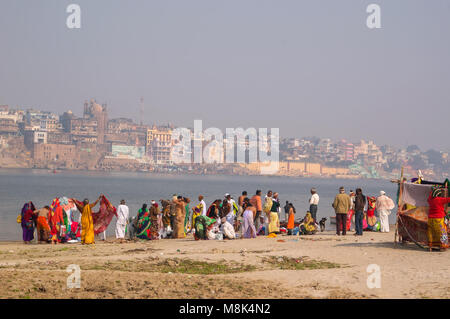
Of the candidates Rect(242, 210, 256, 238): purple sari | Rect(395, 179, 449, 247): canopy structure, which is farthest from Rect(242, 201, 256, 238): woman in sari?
Rect(395, 179, 449, 247): canopy structure

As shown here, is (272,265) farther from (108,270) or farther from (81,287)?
(81,287)

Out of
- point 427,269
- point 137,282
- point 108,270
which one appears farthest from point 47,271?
point 427,269

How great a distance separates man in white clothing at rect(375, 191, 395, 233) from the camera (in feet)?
59.9

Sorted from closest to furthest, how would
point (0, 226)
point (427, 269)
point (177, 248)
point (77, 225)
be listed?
1. point (427, 269)
2. point (177, 248)
3. point (77, 225)
4. point (0, 226)

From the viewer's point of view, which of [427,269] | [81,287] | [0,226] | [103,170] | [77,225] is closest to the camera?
[81,287]

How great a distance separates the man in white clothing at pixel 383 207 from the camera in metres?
18.2

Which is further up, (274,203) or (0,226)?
(274,203)

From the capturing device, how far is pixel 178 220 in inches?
703

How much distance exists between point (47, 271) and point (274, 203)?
26.5 ft

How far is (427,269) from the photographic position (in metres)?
10.5

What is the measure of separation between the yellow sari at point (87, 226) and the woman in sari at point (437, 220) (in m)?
8.48

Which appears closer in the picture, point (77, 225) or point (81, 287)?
point (81, 287)

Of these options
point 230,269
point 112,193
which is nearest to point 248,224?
point 230,269

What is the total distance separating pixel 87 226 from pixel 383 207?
8.48 m
